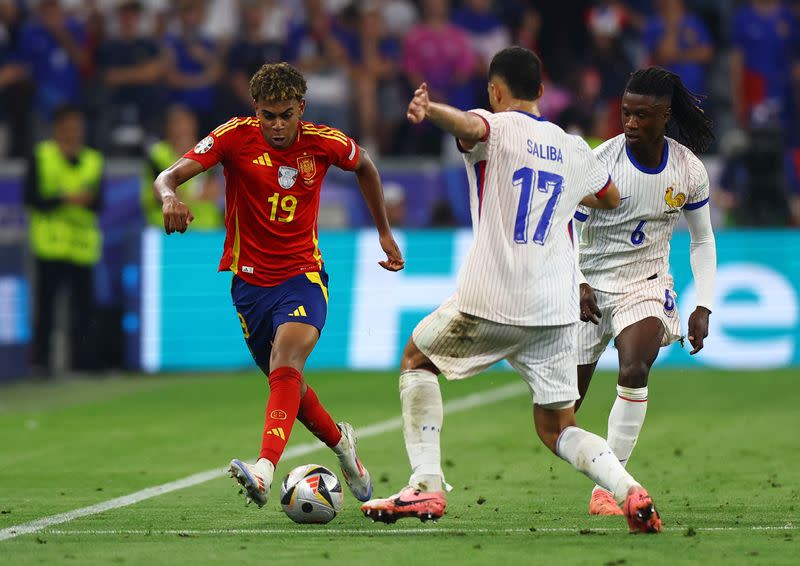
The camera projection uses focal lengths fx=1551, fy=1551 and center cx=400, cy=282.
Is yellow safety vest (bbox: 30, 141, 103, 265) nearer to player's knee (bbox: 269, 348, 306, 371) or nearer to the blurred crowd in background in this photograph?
the blurred crowd in background

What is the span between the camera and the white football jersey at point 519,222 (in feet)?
21.6

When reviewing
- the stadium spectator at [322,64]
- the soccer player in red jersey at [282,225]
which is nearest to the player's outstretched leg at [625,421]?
the soccer player in red jersey at [282,225]

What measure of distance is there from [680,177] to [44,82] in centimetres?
1237

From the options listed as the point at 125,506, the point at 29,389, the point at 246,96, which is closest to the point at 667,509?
the point at 125,506

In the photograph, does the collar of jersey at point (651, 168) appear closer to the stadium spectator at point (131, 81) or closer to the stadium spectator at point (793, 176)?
the stadium spectator at point (793, 176)

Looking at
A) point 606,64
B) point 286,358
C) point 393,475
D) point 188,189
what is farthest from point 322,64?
point 286,358

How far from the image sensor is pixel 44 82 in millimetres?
18625

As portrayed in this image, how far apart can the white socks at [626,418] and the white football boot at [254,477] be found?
1856 mm

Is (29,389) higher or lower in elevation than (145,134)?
lower

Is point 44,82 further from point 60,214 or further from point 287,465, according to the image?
point 287,465

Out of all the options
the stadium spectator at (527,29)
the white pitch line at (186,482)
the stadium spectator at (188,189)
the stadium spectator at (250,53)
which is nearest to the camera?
the white pitch line at (186,482)

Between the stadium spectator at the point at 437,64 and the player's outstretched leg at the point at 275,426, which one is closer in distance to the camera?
the player's outstretched leg at the point at 275,426

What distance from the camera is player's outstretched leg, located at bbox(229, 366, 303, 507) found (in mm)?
6711

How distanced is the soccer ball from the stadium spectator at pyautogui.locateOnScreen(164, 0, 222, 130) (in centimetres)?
1180
